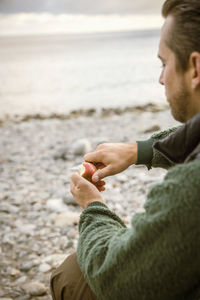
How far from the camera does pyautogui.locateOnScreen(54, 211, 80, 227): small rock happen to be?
4254 mm

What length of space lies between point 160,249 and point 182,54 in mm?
1047

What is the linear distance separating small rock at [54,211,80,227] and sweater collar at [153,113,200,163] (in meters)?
2.79

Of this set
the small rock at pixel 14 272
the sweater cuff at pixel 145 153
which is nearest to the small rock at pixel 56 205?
the small rock at pixel 14 272

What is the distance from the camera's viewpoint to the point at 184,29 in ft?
5.65

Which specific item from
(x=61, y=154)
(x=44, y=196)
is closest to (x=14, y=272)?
(x=44, y=196)

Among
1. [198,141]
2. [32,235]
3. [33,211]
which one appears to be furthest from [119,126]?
[198,141]

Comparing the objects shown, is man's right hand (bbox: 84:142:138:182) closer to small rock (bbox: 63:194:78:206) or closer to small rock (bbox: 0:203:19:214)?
small rock (bbox: 63:194:78:206)

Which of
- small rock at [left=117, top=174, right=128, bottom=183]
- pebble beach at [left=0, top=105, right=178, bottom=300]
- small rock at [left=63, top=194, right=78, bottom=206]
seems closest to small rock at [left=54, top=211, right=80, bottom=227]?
pebble beach at [left=0, top=105, right=178, bottom=300]

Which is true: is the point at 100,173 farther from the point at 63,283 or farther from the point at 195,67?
the point at 195,67

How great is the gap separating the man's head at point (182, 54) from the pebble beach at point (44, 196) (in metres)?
2.32

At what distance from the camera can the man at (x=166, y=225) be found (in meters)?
1.21

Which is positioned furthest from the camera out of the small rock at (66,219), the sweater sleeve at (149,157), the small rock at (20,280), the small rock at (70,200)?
the small rock at (70,200)

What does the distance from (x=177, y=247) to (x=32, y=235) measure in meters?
3.18

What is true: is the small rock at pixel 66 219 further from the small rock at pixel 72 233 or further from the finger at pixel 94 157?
the finger at pixel 94 157
